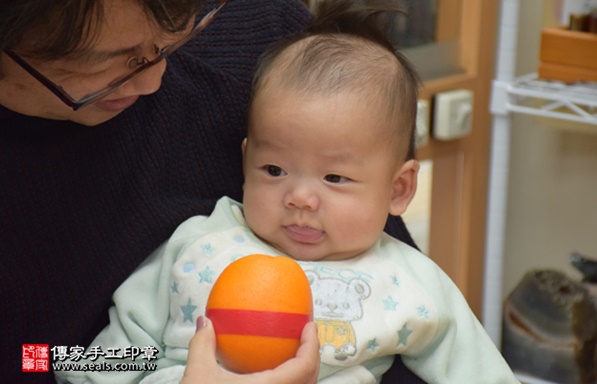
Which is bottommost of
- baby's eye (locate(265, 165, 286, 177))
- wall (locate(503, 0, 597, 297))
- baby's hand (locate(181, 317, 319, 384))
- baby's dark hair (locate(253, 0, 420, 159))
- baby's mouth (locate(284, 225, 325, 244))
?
wall (locate(503, 0, 597, 297))

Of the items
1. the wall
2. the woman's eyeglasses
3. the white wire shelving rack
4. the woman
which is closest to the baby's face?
the woman

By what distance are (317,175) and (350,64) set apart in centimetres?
17

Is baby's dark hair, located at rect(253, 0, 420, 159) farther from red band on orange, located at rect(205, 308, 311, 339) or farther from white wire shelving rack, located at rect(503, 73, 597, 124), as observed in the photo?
white wire shelving rack, located at rect(503, 73, 597, 124)

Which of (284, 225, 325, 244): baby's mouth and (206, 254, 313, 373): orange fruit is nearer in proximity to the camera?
(206, 254, 313, 373): orange fruit

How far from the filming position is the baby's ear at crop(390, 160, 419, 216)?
135 cm

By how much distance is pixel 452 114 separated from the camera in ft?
8.27

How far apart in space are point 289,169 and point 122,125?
9.4 inches

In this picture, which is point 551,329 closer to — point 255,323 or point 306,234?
point 306,234

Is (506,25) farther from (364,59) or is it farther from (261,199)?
(261,199)

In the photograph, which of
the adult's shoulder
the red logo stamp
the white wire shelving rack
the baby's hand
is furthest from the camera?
the white wire shelving rack

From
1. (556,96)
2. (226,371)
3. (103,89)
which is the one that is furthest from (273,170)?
(556,96)

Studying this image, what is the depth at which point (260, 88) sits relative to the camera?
1301 mm

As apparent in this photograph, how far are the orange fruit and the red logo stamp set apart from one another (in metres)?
0.31

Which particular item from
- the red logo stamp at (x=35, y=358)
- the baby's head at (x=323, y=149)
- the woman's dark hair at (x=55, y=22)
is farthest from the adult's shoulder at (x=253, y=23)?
the red logo stamp at (x=35, y=358)
